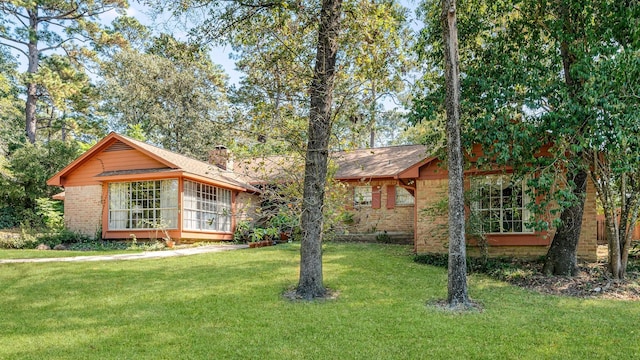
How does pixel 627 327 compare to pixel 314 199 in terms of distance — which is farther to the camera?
pixel 314 199

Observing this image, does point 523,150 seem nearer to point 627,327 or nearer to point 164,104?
point 627,327

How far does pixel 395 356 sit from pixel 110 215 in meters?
13.8

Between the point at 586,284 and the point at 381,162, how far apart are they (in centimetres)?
1109

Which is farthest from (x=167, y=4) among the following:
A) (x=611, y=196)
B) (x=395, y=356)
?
(x=611, y=196)

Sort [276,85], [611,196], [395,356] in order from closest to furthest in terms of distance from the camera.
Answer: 1. [395,356]
2. [276,85]
3. [611,196]

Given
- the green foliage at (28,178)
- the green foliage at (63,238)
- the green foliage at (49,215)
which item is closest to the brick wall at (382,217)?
the green foliage at (63,238)

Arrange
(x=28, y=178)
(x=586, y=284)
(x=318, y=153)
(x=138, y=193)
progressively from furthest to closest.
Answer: (x=28, y=178) → (x=138, y=193) → (x=586, y=284) → (x=318, y=153)

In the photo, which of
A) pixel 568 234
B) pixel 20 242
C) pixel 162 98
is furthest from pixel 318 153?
pixel 162 98

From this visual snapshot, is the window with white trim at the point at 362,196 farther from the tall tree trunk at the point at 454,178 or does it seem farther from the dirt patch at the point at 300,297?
the tall tree trunk at the point at 454,178

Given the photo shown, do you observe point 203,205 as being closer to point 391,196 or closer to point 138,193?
point 138,193

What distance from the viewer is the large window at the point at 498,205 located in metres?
10.8

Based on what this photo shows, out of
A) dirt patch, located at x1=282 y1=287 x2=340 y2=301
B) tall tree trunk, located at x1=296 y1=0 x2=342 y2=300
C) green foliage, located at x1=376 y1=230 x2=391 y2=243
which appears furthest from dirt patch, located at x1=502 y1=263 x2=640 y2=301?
green foliage, located at x1=376 y1=230 x2=391 y2=243

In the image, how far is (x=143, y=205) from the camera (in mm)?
14859

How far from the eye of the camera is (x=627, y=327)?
17.7 ft
